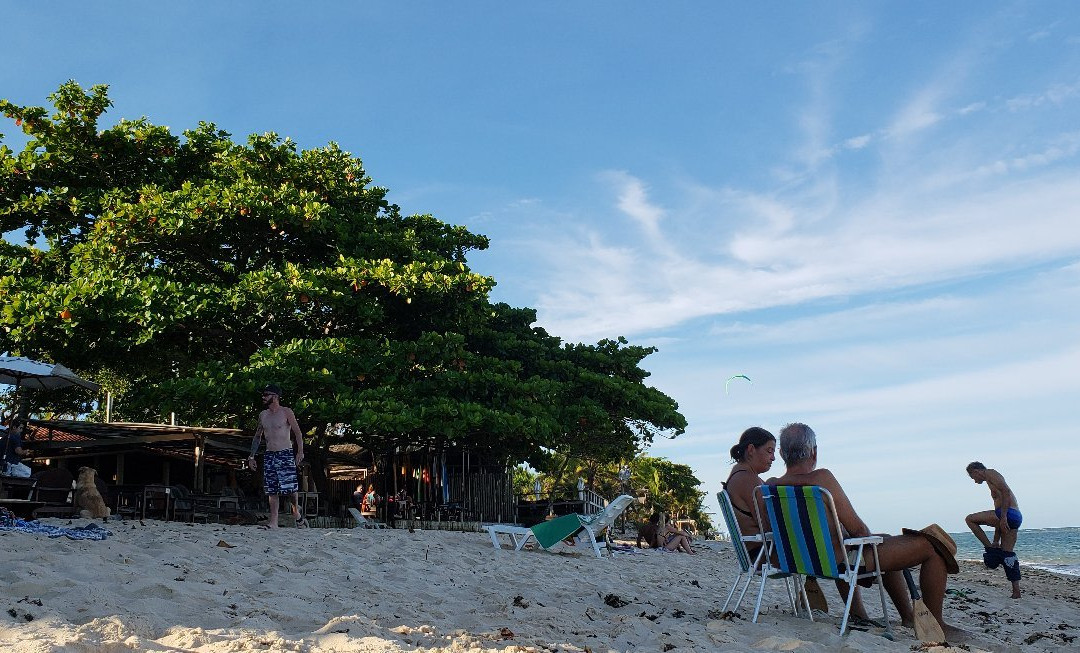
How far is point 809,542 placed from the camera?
4891 mm

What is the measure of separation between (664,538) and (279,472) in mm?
7442

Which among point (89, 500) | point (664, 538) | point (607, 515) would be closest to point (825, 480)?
point (607, 515)

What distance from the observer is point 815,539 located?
15.9 ft

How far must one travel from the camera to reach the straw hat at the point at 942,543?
478 cm

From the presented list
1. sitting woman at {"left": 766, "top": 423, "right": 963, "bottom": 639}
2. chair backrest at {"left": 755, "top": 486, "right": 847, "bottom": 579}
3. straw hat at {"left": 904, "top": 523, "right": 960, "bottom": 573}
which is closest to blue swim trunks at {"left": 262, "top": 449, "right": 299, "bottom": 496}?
chair backrest at {"left": 755, "top": 486, "right": 847, "bottom": 579}

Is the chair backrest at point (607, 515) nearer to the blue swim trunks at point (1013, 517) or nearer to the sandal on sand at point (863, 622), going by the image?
the blue swim trunks at point (1013, 517)

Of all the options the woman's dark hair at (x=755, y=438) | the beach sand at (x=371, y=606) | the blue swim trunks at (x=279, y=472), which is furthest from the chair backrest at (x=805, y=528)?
the blue swim trunks at (x=279, y=472)

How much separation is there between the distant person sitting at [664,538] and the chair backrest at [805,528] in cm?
898

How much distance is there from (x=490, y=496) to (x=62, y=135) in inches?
443

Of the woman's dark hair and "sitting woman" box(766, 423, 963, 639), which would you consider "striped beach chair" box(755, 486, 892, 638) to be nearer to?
"sitting woman" box(766, 423, 963, 639)

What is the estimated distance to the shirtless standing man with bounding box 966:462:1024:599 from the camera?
311 inches

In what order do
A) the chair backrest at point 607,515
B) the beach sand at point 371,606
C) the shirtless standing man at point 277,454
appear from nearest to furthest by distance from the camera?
the beach sand at point 371,606 < the shirtless standing man at point 277,454 < the chair backrest at point 607,515

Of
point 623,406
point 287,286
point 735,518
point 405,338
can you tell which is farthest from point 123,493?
point 735,518

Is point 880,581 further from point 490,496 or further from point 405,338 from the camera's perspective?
point 490,496
